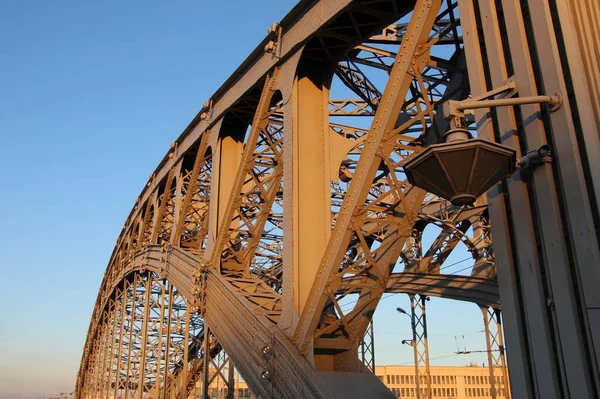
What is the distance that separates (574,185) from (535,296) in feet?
3.50

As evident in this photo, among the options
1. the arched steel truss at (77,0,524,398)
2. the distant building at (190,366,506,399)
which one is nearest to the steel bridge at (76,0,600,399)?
the arched steel truss at (77,0,524,398)

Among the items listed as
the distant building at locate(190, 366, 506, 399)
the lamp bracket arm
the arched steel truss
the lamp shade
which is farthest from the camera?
the distant building at locate(190, 366, 506, 399)

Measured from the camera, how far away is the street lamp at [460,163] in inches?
202

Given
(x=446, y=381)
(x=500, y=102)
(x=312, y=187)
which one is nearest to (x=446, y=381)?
(x=446, y=381)

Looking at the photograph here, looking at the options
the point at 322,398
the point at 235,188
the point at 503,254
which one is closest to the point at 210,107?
the point at 235,188

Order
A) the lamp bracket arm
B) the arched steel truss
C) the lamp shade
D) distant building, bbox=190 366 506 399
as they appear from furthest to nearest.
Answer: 1. distant building, bbox=190 366 506 399
2. the arched steel truss
3. the lamp bracket arm
4. the lamp shade

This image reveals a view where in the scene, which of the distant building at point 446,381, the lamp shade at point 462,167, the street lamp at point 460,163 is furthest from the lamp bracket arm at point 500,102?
the distant building at point 446,381

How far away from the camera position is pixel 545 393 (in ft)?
18.8

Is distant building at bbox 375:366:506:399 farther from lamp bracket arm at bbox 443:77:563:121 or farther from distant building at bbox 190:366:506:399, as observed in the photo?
lamp bracket arm at bbox 443:77:563:121

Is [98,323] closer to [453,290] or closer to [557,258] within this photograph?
[453,290]

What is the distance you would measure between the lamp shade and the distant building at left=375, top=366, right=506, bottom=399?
73177mm

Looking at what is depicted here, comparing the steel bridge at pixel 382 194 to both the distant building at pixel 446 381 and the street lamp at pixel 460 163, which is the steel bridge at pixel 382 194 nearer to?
the street lamp at pixel 460 163

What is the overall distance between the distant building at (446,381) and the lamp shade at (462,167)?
73177mm

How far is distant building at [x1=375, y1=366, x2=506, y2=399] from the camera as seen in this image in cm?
7750
